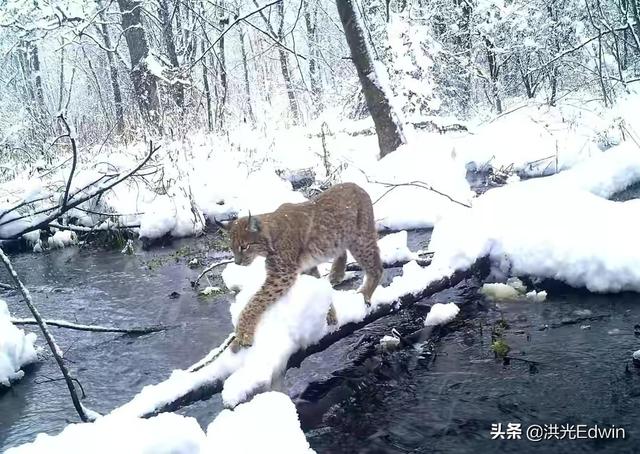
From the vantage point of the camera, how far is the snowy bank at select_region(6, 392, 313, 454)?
229 centimetres

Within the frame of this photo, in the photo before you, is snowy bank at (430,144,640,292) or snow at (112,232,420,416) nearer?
snow at (112,232,420,416)

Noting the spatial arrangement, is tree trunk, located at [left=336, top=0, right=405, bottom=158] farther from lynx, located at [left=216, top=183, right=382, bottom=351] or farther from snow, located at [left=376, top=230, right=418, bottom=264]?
lynx, located at [left=216, top=183, right=382, bottom=351]

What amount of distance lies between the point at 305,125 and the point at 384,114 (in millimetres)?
→ 7589

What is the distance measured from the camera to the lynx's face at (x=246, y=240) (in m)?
4.91

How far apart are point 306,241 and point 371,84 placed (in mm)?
6539

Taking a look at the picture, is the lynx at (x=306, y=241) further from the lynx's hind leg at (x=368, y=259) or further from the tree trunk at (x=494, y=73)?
the tree trunk at (x=494, y=73)

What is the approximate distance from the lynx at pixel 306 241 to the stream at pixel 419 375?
603mm

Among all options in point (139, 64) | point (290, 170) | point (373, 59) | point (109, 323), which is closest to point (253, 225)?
point (109, 323)

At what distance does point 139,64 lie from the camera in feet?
45.4

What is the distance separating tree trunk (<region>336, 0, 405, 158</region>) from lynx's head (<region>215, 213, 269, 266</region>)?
681 cm

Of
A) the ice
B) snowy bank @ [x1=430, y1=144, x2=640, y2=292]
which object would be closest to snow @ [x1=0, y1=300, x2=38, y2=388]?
snowy bank @ [x1=430, y1=144, x2=640, y2=292]

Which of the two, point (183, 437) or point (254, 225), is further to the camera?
point (254, 225)

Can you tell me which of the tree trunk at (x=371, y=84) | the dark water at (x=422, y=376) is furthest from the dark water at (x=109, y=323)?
the tree trunk at (x=371, y=84)

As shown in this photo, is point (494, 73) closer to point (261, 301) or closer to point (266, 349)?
point (261, 301)
